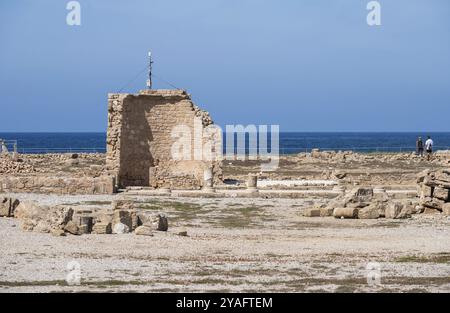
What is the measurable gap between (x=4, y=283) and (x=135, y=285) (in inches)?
82.4

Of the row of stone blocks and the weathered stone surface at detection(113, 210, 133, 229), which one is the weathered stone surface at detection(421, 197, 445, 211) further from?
the weathered stone surface at detection(113, 210, 133, 229)

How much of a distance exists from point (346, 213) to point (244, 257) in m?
8.33

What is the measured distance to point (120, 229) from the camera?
68.9ft

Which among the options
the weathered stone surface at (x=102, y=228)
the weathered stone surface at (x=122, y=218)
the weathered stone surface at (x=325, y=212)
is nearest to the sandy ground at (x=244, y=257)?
the weathered stone surface at (x=325, y=212)

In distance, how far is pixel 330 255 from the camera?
61.1ft

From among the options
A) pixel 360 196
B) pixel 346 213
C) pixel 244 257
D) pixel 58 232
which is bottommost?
pixel 244 257

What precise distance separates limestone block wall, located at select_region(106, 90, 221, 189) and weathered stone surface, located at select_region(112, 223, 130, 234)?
1429cm

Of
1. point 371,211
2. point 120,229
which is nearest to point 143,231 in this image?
point 120,229

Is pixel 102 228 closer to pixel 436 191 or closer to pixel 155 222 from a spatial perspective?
pixel 155 222

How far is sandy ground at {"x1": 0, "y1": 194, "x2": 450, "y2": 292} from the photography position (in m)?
15.0

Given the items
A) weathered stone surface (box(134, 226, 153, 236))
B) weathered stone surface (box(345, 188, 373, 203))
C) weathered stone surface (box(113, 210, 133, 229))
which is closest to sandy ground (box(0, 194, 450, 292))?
weathered stone surface (box(134, 226, 153, 236))
